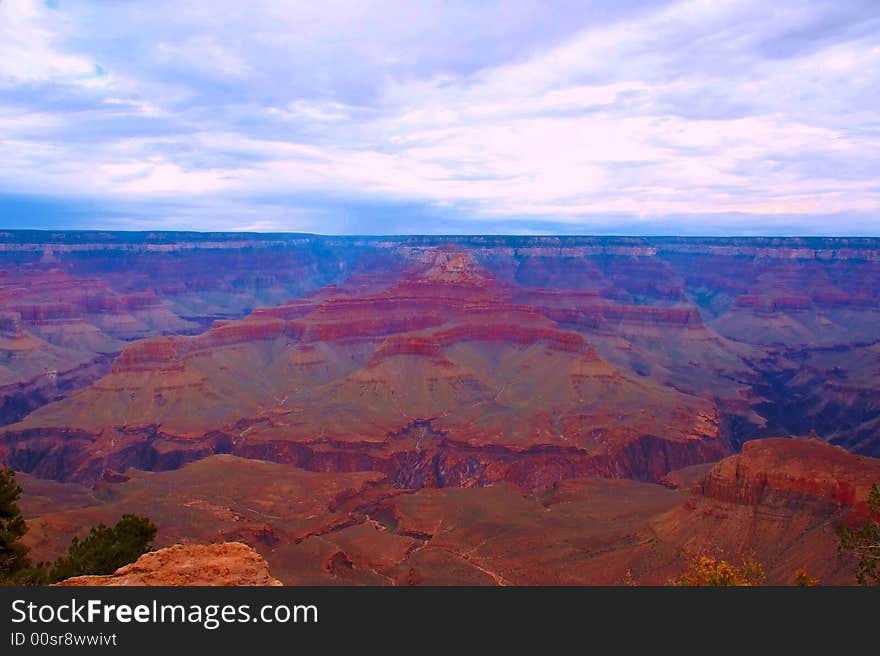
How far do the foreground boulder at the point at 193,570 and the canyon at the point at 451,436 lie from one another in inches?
1008

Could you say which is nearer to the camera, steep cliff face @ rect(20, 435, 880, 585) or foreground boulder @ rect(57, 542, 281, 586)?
foreground boulder @ rect(57, 542, 281, 586)

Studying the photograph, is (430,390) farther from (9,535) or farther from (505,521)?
(9,535)

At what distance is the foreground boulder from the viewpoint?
1970 centimetres

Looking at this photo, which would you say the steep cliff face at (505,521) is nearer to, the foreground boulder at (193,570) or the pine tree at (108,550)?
the pine tree at (108,550)

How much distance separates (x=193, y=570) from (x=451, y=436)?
3273 inches

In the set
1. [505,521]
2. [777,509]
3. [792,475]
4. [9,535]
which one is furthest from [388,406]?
[9,535]

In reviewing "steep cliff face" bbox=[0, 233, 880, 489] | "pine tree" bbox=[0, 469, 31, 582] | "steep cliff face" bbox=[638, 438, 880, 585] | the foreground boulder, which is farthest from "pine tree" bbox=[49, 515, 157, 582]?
"steep cliff face" bbox=[0, 233, 880, 489]

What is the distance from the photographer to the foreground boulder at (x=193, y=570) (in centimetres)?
1970

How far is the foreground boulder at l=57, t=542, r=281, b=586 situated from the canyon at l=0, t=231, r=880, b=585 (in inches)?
1008

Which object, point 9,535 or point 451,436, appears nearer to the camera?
point 9,535

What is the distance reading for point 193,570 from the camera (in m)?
20.4

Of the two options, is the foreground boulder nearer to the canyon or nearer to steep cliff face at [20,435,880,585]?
the canyon
